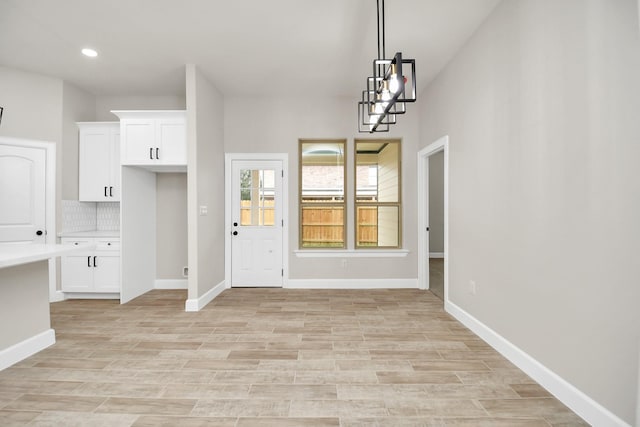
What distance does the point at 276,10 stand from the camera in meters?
2.85

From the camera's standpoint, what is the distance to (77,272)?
14.0 ft

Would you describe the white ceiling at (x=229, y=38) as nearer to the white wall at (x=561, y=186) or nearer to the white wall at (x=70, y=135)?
the white wall at (x=70, y=135)

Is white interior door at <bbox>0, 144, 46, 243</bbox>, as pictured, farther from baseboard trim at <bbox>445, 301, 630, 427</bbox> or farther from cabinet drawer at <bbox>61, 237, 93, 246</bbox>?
baseboard trim at <bbox>445, 301, 630, 427</bbox>

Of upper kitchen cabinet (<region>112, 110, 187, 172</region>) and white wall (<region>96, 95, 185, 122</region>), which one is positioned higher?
white wall (<region>96, 95, 185, 122</region>)

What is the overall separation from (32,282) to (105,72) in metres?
2.81

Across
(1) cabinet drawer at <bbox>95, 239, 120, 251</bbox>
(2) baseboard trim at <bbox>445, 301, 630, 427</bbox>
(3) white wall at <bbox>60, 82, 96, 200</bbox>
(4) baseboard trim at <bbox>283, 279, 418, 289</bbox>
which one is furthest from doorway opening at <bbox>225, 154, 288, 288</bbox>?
(2) baseboard trim at <bbox>445, 301, 630, 427</bbox>

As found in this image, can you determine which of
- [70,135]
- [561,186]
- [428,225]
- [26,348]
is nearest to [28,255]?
[26,348]

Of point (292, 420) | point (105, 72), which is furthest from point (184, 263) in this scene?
point (292, 420)

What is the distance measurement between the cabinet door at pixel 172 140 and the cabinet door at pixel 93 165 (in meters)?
0.97

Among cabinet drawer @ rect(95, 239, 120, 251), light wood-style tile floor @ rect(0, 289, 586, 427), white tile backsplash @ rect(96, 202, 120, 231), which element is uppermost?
white tile backsplash @ rect(96, 202, 120, 231)

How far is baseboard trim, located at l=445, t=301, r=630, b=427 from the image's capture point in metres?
1.74

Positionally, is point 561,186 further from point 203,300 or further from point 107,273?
point 107,273

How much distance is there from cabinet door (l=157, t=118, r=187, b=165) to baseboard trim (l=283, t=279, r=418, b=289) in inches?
95.1

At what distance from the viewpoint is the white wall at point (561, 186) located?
1.63 metres
